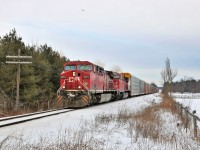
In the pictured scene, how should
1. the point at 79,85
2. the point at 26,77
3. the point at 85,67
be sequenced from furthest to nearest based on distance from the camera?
the point at 26,77, the point at 85,67, the point at 79,85

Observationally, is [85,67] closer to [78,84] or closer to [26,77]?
[78,84]

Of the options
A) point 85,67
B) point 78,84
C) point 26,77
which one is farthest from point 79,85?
point 26,77

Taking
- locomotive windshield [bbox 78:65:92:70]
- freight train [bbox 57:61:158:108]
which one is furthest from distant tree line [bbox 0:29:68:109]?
locomotive windshield [bbox 78:65:92:70]

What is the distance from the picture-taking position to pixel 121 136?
33.0 ft

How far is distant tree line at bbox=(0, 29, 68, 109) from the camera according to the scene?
26.3 metres

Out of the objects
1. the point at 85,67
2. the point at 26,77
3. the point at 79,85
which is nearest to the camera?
the point at 79,85

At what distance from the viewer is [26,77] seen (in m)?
28.0

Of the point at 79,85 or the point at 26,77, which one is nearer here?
the point at 79,85

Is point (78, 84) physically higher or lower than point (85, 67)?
lower

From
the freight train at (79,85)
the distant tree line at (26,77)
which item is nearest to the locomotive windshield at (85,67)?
the freight train at (79,85)

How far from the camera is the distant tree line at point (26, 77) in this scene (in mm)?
26297

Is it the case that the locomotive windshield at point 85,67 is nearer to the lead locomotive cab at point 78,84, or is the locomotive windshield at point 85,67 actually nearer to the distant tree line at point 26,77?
the lead locomotive cab at point 78,84

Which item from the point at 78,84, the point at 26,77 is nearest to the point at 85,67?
the point at 78,84

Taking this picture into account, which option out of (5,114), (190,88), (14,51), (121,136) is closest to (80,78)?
(5,114)
